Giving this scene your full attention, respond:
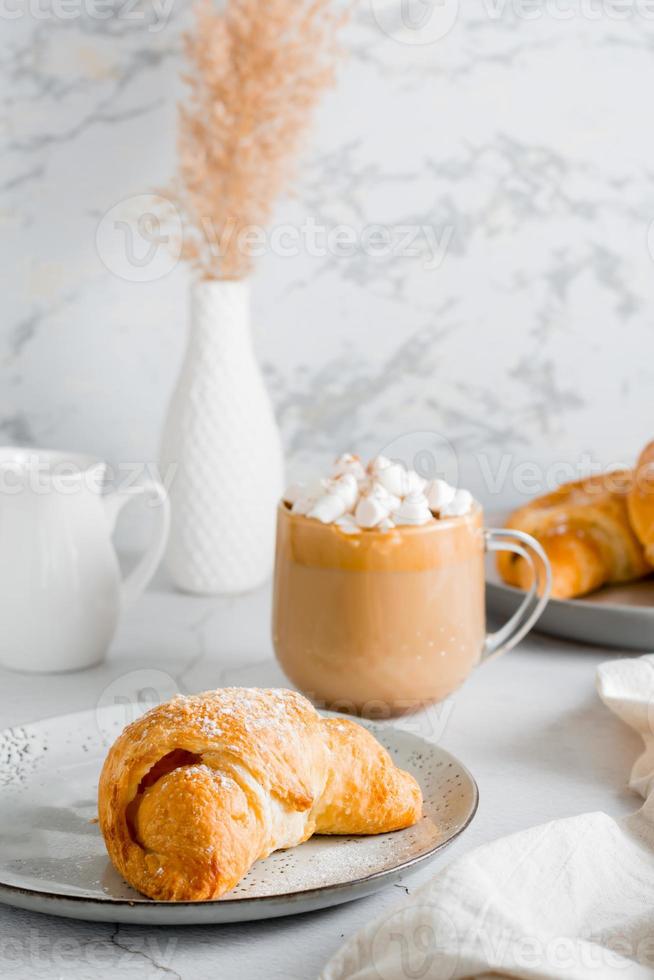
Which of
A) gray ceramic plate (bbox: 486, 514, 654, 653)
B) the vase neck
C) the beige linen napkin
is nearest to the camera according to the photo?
the beige linen napkin

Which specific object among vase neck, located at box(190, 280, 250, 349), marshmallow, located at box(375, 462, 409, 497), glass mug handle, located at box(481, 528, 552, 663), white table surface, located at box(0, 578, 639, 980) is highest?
vase neck, located at box(190, 280, 250, 349)

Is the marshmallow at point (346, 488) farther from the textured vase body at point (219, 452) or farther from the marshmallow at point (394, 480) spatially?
the textured vase body at point (219, 452)

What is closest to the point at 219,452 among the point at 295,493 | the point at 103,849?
the point at 295,493

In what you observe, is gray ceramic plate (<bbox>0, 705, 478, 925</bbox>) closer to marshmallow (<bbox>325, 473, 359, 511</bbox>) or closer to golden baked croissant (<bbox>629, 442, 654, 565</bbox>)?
marshmallow (<bbox>325, 473, 359, 511</bbox>)

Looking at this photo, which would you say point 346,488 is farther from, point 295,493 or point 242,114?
point 242,114

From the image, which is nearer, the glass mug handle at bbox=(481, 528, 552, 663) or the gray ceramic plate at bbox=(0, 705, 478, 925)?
the gray ceramic plate at bbox=(0, 705, 478, 925)

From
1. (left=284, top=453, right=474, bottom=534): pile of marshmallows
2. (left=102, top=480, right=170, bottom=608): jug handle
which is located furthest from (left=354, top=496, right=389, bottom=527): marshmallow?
(left=102, top=480, right=170, bottom=608): jug handle

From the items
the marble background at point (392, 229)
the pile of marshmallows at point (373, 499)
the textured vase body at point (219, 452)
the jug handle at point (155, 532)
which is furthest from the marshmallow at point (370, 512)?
the marble background at point (392, 229)

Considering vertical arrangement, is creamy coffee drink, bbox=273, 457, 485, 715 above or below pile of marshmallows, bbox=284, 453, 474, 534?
below
